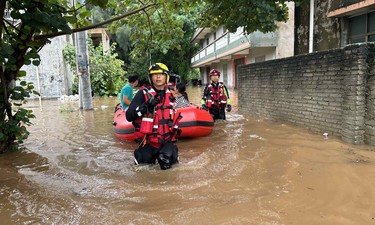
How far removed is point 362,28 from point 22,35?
7998mm

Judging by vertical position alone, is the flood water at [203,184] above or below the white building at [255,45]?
below

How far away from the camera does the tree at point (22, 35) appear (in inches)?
143

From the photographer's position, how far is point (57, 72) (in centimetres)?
1956

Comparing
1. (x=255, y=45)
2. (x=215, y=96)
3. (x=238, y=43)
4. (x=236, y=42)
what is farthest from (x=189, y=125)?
(x=236, y=42)

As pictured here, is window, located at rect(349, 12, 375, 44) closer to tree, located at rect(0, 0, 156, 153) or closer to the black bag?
the black bag

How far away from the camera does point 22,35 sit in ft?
15.5

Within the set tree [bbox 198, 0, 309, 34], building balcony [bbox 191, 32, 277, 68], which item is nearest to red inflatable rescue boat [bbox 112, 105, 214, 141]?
tree [bbox 198, 0, 309, 34]

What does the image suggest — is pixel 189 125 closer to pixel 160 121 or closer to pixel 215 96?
pixel 215 96

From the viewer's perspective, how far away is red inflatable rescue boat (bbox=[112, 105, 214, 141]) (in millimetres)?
6230

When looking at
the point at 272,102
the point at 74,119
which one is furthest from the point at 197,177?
the point at 74,119

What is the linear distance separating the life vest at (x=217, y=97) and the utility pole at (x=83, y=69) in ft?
21.1

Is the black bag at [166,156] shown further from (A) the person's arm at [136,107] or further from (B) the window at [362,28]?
(B) the window at [362,28]

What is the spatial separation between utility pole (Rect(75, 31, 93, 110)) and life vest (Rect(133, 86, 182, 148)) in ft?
28.8

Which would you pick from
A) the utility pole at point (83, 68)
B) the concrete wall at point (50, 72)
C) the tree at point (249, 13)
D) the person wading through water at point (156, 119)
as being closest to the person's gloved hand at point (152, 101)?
the person wading through water at point (156, 119)
